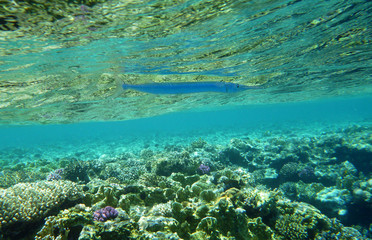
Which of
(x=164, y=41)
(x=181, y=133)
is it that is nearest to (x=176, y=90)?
(x=164, y=41)

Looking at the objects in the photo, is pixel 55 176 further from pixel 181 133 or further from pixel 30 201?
pixel 181 133

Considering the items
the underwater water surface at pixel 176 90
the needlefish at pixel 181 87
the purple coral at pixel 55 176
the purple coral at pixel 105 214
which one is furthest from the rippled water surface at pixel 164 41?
the purple coral at pixel 105 214

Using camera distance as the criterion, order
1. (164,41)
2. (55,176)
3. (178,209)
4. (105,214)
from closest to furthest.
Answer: (105,214) → (178,209) → (164,41) → (55,176)

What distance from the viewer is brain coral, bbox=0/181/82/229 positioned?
345cm

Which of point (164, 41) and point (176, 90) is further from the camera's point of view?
Answer: point (176, 90)

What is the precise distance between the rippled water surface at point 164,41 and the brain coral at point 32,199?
526 centimetres

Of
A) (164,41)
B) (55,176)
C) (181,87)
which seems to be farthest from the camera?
(181,87)

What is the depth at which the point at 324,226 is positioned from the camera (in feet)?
14.7

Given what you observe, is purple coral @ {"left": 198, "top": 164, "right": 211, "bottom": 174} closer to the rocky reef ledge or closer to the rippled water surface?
the rocky reef ledge

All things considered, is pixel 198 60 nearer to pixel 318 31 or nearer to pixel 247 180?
pixel 318 31

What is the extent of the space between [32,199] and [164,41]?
776 cm

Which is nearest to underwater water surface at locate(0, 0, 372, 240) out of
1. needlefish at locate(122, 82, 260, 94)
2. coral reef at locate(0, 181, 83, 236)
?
coral reef at locate(0, 181, 83, 236)

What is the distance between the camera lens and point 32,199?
381cm

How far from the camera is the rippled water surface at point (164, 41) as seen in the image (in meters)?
6.51
